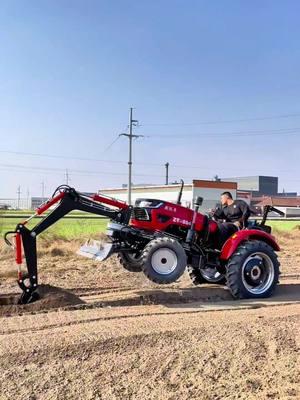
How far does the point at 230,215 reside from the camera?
9.80 meters

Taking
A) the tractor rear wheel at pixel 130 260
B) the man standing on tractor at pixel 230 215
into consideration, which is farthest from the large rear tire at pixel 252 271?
the tractor rear wheel at pixel 130 260

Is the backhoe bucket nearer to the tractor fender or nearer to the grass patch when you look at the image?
the tractor fender

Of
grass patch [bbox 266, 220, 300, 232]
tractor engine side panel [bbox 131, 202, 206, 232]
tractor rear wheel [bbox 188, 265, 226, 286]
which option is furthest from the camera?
grass patch [bbox 266, 220, 300, 232]

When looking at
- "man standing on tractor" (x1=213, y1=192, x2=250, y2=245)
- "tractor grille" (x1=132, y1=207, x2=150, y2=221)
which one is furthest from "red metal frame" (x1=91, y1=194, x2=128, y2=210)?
"man standing on tractor" (x1=213, y1=192, x2=250, y2=245)

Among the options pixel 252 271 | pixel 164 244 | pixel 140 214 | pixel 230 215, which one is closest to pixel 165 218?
pixel 140 214

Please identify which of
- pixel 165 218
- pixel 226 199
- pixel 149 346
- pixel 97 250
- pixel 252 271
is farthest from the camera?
pixel 226 199

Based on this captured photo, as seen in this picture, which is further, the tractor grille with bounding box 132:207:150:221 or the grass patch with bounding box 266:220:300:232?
the grass patch with bounding box 266:220:300:232

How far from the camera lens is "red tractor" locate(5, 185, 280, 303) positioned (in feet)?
26.6

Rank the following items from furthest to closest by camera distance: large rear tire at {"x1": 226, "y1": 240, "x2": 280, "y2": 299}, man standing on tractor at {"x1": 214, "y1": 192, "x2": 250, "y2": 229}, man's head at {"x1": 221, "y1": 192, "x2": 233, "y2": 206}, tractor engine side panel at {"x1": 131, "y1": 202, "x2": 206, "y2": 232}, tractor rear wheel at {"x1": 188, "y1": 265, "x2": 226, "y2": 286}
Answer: tractor rear wheel at {"x1": 188, "y1": 265, "x2": 226, "y2": 286} < man's head at {"x1": 221, "y1": 192, "x2": 233, "y2": 206} < man standing on tractor at {"x1": 214, "y1": 192, "x2": 250, "y2": 229} < large rear tire at {"x1": 226, "y1": 240, "x2": 280, "y2": 299} < tractor engine side panel at {"x1": 131, "y1": 202, "x2": 206, "y2": 232}

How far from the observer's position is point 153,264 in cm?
815

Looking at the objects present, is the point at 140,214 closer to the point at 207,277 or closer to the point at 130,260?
the point at 130,260

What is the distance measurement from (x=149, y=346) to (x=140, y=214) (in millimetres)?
3230

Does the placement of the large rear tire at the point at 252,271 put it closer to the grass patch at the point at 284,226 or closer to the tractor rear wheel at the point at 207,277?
the tractor rear wheel at the point at 207,277

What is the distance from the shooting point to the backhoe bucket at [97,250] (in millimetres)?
8320
